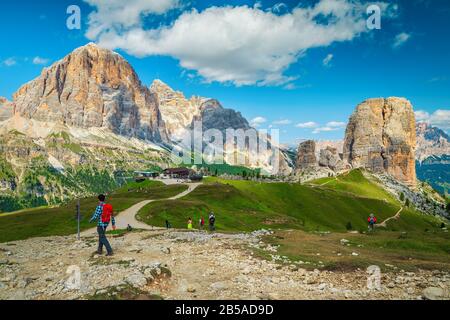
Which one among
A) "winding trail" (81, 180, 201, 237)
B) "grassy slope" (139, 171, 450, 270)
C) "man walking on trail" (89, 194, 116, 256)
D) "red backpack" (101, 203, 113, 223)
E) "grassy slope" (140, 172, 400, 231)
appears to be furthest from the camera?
"grassy slope" (140, 172, 400, 231)

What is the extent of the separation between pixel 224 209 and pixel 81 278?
82839mm

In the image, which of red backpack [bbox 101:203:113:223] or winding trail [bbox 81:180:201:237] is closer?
red backpack [bbox 101:203:113:223]

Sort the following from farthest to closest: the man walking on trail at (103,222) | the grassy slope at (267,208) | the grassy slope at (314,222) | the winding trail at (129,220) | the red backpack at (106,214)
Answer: the grassy slope at (267,208)
the winding trail at (129,220)
the grassy slope at (314,222)
the red backpack at (106,214)
the man walking on trail at (103,222)

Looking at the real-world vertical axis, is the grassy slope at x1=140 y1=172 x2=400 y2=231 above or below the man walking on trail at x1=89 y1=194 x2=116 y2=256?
below

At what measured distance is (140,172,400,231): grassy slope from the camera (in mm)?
82194

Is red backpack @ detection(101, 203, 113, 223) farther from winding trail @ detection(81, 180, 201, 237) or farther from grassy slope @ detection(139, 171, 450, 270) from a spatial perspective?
winding trail @ detection(81, 180, 201, 237)

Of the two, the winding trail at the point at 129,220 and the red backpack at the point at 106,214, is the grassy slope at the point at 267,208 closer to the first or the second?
the winding trail at the point at 129,220

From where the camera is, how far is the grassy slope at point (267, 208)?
270ft

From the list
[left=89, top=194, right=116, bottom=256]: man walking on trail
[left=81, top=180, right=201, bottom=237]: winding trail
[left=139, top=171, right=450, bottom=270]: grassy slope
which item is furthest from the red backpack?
[left=81, top=180, right=201, bottom=237]: winding trail

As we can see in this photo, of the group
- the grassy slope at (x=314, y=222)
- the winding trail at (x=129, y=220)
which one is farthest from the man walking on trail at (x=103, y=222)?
the winding trail at (x=129, y=220)

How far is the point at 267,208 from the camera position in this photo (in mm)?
121500

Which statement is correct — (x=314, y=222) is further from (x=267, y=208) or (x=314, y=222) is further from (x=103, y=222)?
(x=103, y=222)

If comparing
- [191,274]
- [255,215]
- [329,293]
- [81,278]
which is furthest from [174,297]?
[255,215]
